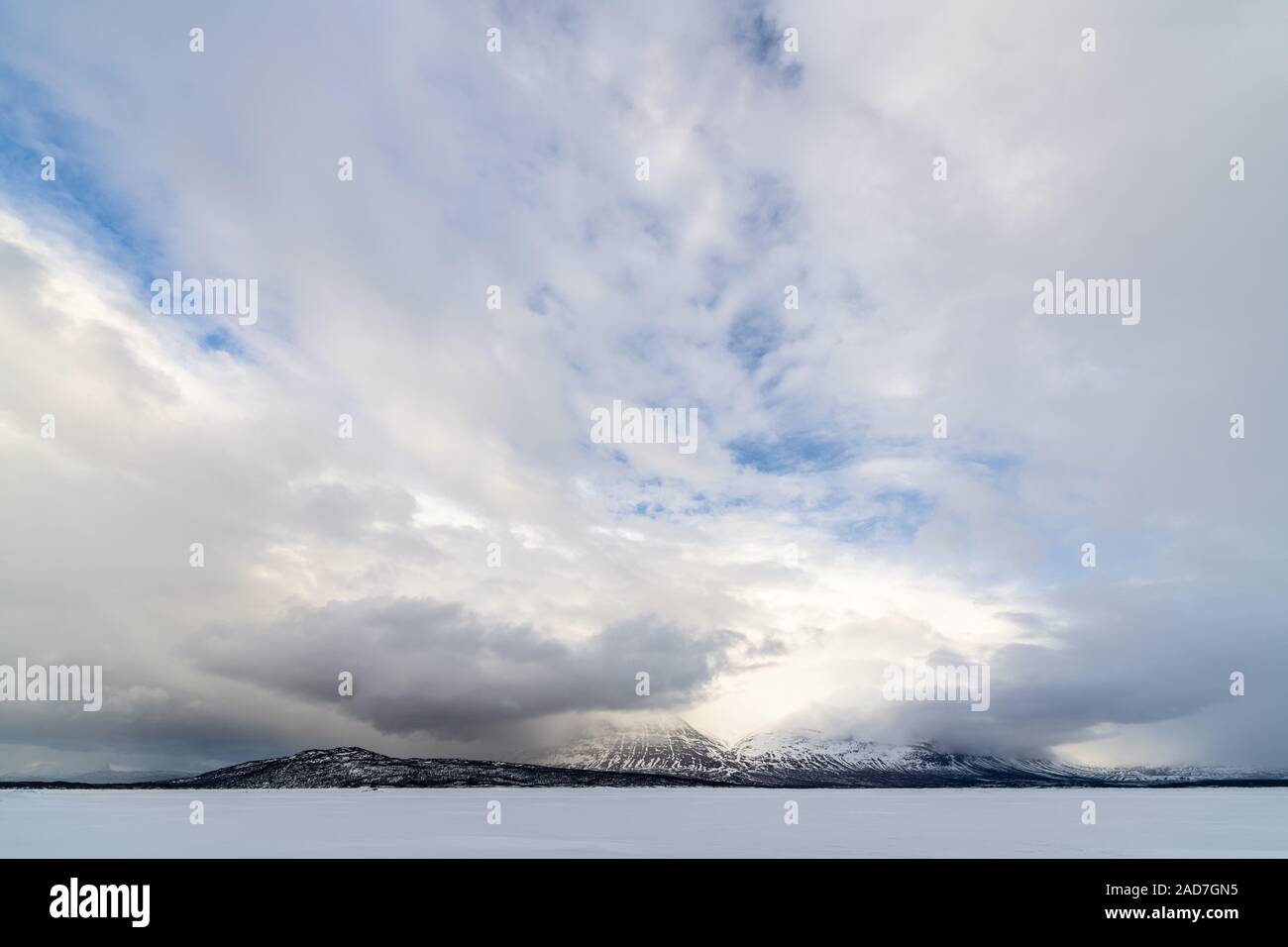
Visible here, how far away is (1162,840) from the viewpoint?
87.5 m

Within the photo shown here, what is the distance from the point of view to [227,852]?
66875 mm

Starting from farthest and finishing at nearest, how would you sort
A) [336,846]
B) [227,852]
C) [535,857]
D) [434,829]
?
[434,829] < [336,846] < [227,852] < [535,857]

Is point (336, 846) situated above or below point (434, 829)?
above
